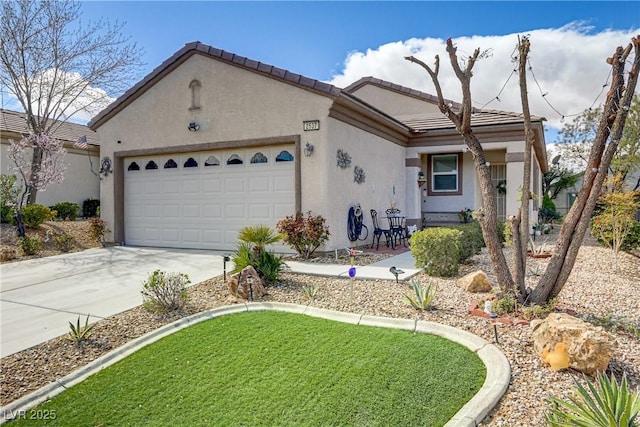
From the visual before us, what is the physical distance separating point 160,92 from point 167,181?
2.45 meters

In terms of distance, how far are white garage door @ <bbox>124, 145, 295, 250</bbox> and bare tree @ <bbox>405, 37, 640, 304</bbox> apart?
5.40 m

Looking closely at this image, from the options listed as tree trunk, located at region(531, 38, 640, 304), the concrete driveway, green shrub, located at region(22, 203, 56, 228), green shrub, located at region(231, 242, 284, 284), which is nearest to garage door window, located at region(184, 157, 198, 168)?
the concrete driveway

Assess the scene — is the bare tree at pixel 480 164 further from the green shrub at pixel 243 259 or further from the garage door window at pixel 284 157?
the garage door window at pixel 284 157

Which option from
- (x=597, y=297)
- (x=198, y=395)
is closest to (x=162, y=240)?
(x=198, y=395)

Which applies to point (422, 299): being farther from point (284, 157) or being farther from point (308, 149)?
point (284, 157)

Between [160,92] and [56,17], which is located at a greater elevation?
[56,17]

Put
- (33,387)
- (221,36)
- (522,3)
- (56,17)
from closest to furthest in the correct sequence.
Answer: (33,387), (522,3), (221,36), (56,17)

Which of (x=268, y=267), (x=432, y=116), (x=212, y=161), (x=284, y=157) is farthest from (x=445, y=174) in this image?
(x=268, y=267)

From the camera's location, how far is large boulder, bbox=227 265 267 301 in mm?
5812

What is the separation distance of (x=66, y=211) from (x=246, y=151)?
9.55 m

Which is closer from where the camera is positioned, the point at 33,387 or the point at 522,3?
the point at 33,387

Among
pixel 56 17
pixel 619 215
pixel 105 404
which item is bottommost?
pixel 105 404

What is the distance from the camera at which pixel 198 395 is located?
134 inches

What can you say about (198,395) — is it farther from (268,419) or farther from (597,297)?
(597,297)
